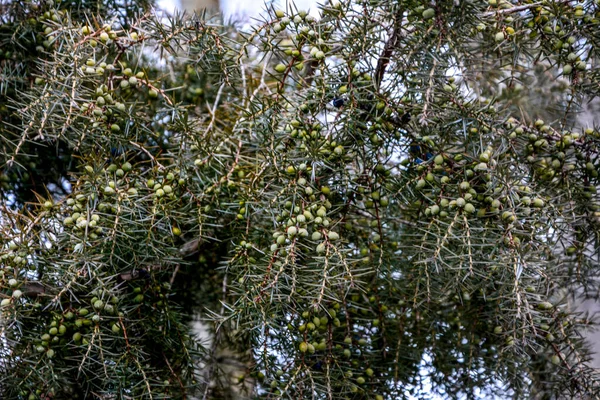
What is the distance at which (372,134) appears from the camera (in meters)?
1.14

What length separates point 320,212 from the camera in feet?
3.55

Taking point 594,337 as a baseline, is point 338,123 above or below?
below

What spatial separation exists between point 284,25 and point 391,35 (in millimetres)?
216

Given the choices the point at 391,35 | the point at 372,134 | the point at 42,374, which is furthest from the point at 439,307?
the point at 42,374

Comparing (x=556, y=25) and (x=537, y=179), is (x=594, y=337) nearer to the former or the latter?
(x=537, y=179)

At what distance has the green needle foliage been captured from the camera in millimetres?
1104

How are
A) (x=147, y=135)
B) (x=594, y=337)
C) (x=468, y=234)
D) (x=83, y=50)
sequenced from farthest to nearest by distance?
1. (x=594, y=337)
2. (x=147, y=135)
3. (x=83, y=50)
4. (x=468, y=234)

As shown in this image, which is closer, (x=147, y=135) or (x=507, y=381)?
(x=507, y=381)

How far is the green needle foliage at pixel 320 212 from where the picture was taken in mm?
1104

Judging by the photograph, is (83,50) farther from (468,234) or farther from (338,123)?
(468,234)

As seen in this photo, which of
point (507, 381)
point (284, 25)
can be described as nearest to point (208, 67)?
point (284, 25)

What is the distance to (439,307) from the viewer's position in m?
1.42

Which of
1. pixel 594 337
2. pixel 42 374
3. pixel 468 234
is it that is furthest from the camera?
pixel 594 337

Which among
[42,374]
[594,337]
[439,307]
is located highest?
[594,337]
